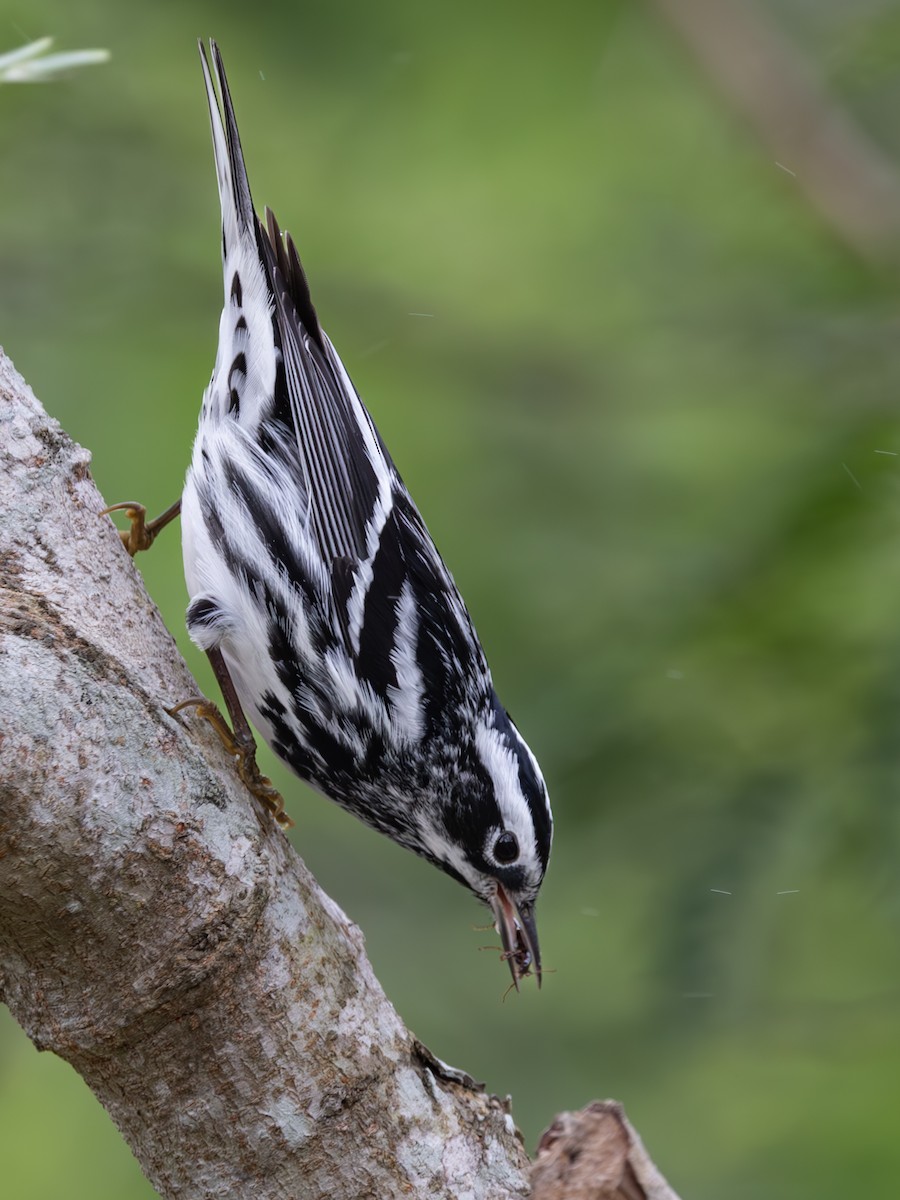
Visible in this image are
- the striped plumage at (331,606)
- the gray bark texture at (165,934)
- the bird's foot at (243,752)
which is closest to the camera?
the gray bark texture at (165,934)

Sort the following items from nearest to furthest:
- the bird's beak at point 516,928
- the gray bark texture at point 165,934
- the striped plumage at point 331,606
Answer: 1. the gray bark texture at point 165,934
2. the striped plumage at point 331,606
3. the bird's beak at point 516,928

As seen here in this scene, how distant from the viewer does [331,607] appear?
301 cm

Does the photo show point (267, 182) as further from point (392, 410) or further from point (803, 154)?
point (803, 154)

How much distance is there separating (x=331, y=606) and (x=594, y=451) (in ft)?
5.21

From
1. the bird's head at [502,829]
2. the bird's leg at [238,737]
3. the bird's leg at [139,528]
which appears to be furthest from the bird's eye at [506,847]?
the bird's leg at [139,528]

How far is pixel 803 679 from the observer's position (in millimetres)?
3178

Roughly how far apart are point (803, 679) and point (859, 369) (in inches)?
33.6

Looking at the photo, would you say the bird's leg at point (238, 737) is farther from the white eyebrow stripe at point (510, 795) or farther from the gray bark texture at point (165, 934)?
the white eyebrow stripe at point (510, 795)

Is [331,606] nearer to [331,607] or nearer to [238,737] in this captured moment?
[331,607]

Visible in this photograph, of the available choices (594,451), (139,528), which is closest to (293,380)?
(139,528)

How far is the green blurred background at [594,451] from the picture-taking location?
3189 millimetres

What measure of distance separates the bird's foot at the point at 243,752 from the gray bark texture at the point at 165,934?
4 cm

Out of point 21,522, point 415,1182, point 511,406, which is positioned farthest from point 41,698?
point 511,406

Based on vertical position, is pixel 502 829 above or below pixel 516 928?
above
